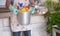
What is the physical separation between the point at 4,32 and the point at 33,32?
1.04ft

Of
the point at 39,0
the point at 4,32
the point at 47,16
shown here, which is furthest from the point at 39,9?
the point at 4,32

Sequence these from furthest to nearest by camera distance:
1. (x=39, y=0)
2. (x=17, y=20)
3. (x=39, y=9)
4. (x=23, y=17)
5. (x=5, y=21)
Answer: (x=39, y=0) < (x=39, y=9) < (x=5, y=21) < (x=17, y=20) < (x=23, y=17)

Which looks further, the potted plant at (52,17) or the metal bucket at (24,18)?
the potted plant at (52,17)

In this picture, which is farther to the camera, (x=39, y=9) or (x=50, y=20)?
(x=39, y=9)

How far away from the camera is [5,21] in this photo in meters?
1.61

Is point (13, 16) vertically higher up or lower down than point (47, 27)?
higher up

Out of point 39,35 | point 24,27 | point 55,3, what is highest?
point 55,3

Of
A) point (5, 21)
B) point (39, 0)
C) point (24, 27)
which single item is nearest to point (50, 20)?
point (24, 27)

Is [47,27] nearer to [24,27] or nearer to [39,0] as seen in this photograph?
[24,27]

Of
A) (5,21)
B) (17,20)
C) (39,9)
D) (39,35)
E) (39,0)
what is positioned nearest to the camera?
(17,20)

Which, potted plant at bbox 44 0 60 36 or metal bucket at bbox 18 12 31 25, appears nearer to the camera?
metal bucket at bbox 18 12 31 25

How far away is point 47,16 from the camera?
167 cm

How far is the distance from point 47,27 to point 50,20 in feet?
0.33

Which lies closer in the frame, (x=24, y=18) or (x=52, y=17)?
(x=24, y=18)
